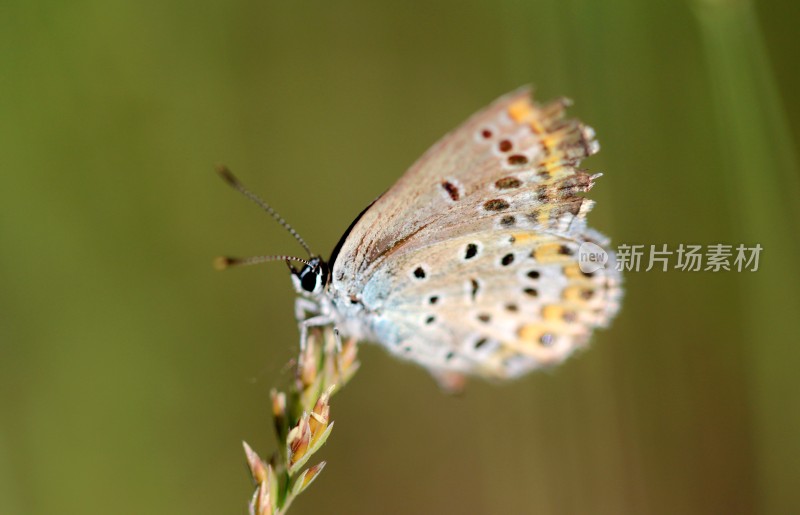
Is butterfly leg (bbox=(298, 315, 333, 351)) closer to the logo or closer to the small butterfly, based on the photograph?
the small butterfly

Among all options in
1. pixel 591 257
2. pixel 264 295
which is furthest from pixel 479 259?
pixel 264 295

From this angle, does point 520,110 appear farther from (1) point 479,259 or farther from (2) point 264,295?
(2) point 264,295

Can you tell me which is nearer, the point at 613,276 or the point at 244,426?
the point at 613,276

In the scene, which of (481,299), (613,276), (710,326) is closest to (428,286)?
(481,299)

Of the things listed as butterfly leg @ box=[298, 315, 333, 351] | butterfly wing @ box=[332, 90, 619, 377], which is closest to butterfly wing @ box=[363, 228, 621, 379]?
butterfly wing @ box=[332, 90, 619, 377]

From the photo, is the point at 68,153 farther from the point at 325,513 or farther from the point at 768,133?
the point at 768,133

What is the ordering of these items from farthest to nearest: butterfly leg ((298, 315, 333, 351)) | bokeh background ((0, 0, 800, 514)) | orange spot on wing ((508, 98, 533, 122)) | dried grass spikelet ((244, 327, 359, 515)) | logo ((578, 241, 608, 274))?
bokeh background ((0, 0, 800, 514)), logo ((578, 241, 608, 274)), butterfly leg ((298, 315, 333, 351)), orange spot on wing ((508, 98, 533, 122)), dried grass spikelet ((244, 327, 359, 515))
